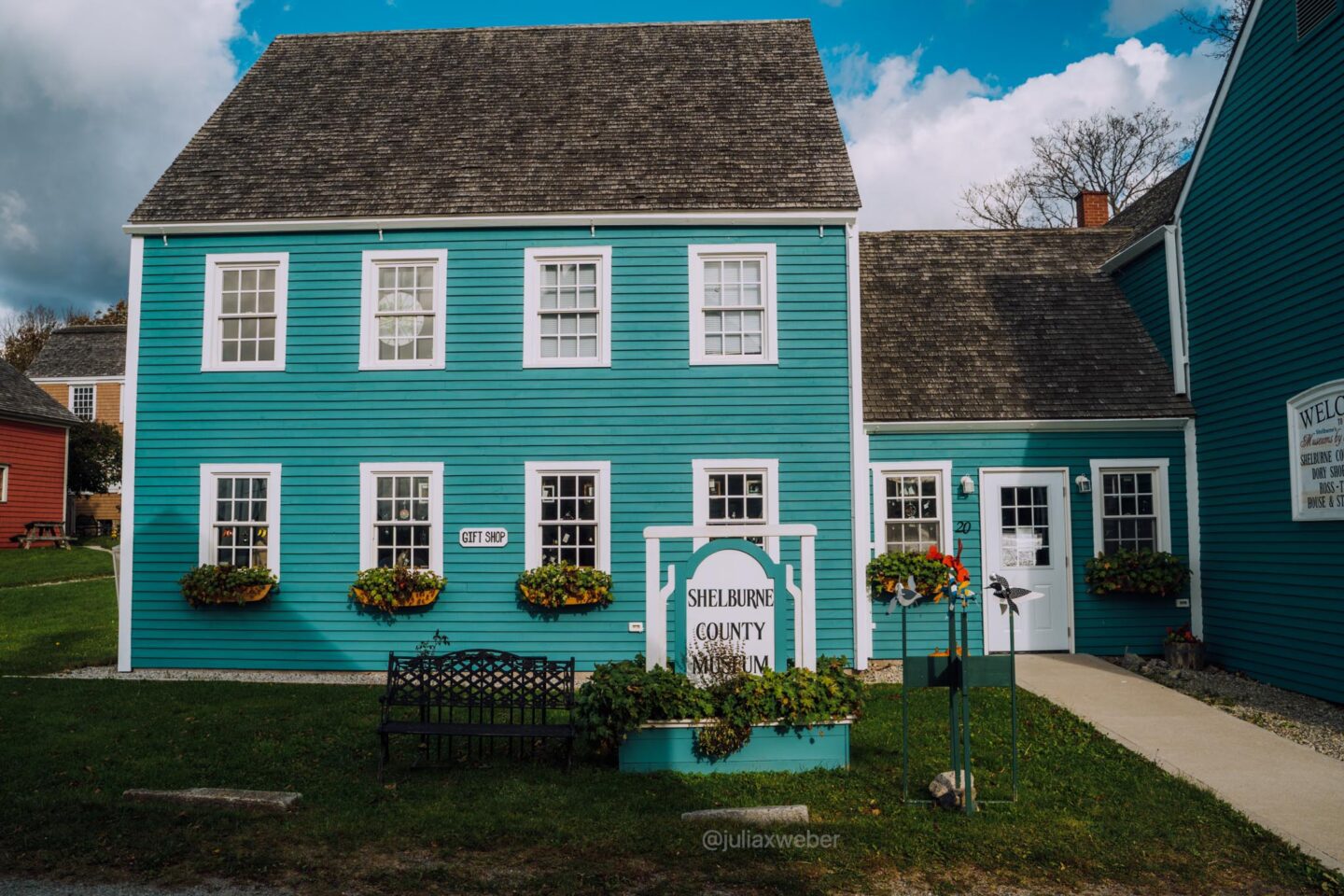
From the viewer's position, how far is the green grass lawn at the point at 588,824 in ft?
16.4

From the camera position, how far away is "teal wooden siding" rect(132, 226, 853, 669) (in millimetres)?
11352

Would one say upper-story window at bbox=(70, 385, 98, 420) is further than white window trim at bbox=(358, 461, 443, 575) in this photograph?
Yes

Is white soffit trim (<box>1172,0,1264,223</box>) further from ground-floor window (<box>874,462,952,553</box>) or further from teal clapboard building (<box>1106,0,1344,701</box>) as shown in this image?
ground-floor window (<box>874,462,952,553</box>)

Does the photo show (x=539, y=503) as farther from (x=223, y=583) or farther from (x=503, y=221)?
(x=223, y=583)

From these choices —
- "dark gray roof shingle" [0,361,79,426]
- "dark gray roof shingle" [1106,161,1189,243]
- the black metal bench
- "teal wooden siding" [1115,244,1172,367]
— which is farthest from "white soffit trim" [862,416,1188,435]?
"dark gray roof shingle" [0,361,79,426]

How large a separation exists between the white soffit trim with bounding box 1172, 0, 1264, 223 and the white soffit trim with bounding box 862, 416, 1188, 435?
Answer: 267cm

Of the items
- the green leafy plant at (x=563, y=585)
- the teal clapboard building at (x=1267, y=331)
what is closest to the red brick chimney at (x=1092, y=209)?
the teal clapboard building at (x=1267, y=331)

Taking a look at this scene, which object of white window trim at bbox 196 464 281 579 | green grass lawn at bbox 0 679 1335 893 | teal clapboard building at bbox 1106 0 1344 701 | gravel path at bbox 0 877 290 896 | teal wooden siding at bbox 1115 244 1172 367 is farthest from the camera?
teal wooden siding at bbox 1115 244 1172 367

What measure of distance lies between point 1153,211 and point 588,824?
13.1m

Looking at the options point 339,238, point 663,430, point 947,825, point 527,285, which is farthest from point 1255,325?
point 339,238

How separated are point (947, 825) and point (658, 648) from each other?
2.47 metres

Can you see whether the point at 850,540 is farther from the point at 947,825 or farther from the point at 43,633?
the point at 43,633

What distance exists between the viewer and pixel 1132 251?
503 inches

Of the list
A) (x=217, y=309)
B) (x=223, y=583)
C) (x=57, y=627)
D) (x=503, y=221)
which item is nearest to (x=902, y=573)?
(x=503, y=221)
